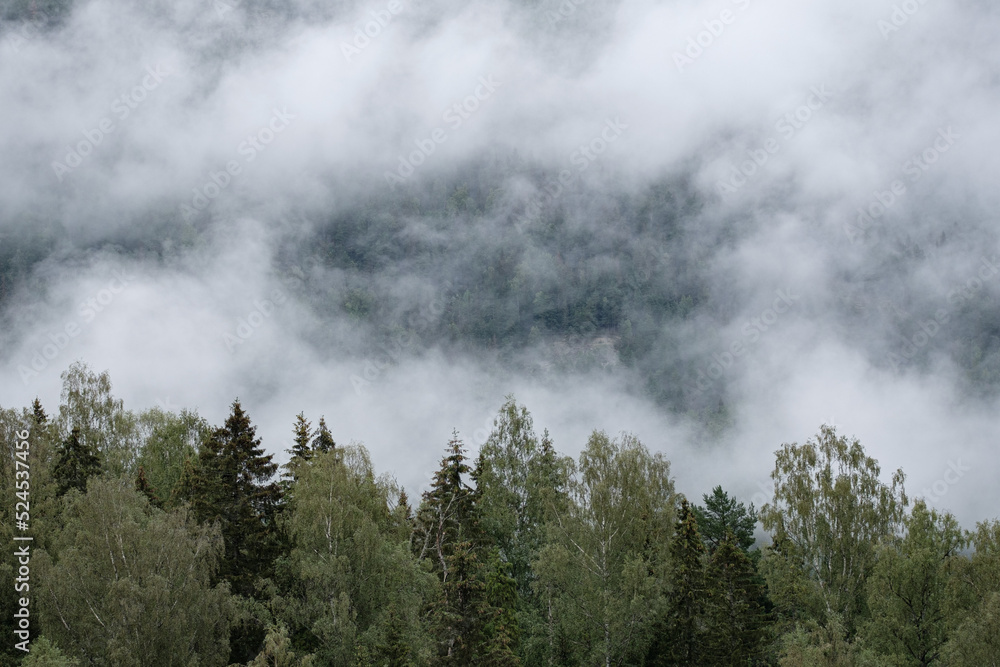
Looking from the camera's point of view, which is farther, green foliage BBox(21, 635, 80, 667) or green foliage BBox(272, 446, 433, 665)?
green foliage BBox(272, 446, 433, 665)

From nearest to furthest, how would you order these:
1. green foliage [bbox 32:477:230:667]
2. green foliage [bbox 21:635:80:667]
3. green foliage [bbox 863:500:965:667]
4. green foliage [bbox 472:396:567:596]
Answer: green foliage [bbox 21:635:80:667] < green foliage [bbox 32:477:230:667] < green foliage [bbox 863:500:965:667] < green foliage [bbox 472:396:567:596]

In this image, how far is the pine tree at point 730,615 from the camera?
53.3m

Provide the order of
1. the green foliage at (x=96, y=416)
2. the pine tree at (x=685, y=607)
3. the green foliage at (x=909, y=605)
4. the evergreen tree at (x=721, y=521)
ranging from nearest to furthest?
the green foliage at (x=909, y=605)
the pine tree at (x=685, y=607)
the green foliage at (x=96, y=416)
the evergreen tree at (x=721, y=521)

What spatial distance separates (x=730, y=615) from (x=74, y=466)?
154 feet

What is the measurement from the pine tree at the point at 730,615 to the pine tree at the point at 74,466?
44.1 metres

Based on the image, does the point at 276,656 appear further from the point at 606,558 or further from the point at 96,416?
the point at 96,416

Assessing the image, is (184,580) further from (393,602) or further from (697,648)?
(697,648)

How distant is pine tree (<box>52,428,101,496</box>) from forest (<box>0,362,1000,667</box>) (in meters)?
0.16

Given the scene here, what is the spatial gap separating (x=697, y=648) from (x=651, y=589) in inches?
181

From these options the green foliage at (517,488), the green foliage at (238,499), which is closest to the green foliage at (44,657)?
the green foliage at (238,499)

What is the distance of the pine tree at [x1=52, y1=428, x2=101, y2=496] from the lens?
5962cm

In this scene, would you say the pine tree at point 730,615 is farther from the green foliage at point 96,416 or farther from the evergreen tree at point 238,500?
the green foliage at point 96,416

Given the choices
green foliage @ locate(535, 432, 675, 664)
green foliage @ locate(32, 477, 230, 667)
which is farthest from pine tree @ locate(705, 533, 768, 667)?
green foliage @ locate(32, 477, 230, 667)

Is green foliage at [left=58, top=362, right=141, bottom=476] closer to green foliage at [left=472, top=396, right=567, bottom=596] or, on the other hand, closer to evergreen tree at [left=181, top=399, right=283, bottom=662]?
evergreen tree at [left=181, top=399, right=283, bottom=662]
